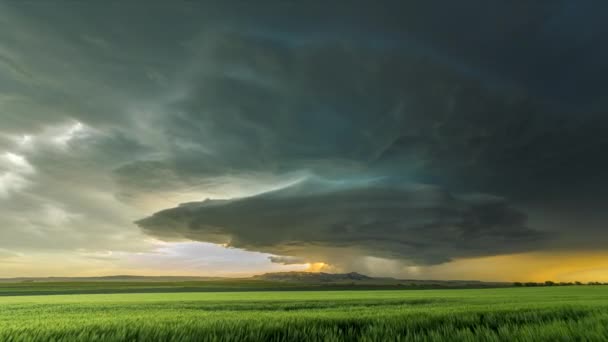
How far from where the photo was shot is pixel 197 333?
24.0 ft

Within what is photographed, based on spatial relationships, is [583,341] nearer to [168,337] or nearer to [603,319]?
[603,319]

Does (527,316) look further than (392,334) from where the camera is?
Yes

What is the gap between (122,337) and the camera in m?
6.80

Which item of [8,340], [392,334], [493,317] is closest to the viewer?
[8,340]

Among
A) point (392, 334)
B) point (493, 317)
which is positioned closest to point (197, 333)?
point (392, 334)

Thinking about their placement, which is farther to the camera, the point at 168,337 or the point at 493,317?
the point at 493,317

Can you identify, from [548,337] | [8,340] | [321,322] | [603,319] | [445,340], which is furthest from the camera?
[321,322]

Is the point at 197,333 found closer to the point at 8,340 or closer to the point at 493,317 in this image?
the point at 8,340

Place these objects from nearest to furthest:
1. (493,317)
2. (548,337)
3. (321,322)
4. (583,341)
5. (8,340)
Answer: (583,341)
(548,337)
(8,340)
(321,322)
(493,317)

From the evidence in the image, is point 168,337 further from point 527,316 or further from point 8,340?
point 527,316

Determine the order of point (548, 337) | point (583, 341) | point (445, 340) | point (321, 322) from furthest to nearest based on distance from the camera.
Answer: point (321, 322)
point (445, 340)
point (548, 337)
point (583, 341)

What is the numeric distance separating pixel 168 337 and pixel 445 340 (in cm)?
520

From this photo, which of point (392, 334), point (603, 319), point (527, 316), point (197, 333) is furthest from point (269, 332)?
point (527, 316)

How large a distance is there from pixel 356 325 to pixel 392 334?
7.73 feet
